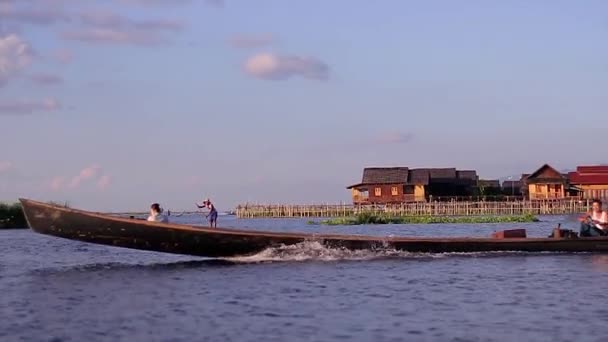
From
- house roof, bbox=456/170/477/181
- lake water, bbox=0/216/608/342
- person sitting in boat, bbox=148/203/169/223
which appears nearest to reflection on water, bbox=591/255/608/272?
lake water, bbox=0/216/608/342

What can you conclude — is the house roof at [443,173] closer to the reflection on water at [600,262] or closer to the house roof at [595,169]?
the house roof at [595,169]

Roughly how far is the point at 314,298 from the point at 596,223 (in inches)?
388

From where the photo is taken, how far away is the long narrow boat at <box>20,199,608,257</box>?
18.8 meters

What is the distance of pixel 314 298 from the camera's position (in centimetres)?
1505

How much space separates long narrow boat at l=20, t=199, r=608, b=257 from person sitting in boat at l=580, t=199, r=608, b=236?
623mm

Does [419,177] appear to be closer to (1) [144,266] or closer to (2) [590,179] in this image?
(2) [590,179]

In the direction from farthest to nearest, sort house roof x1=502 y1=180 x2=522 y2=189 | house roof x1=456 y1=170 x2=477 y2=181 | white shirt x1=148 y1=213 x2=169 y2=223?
house roof x1=502 y1=180 x2=522 y2=189, house roof x1=456 y1=170 x2=477 y2=181, white shirt x1=148 y1=213 x2=169 y2=223

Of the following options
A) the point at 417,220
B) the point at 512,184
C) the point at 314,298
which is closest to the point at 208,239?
the point at 314,298

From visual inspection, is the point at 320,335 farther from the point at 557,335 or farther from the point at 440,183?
the point at 440,183

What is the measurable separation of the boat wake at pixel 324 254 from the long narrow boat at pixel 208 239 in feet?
0.57

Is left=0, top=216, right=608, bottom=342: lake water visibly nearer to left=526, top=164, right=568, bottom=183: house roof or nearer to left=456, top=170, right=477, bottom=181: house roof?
left=526, top=164, right=568, bottom=183: house roof

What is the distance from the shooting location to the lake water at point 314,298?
11.8 metres

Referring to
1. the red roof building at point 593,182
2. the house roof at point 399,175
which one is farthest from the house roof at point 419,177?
the red roof building at point 593,182

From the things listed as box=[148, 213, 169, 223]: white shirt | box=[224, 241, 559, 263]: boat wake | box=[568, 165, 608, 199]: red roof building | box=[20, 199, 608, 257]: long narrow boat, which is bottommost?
box=[224, 241, 559, 263]: boat wake
